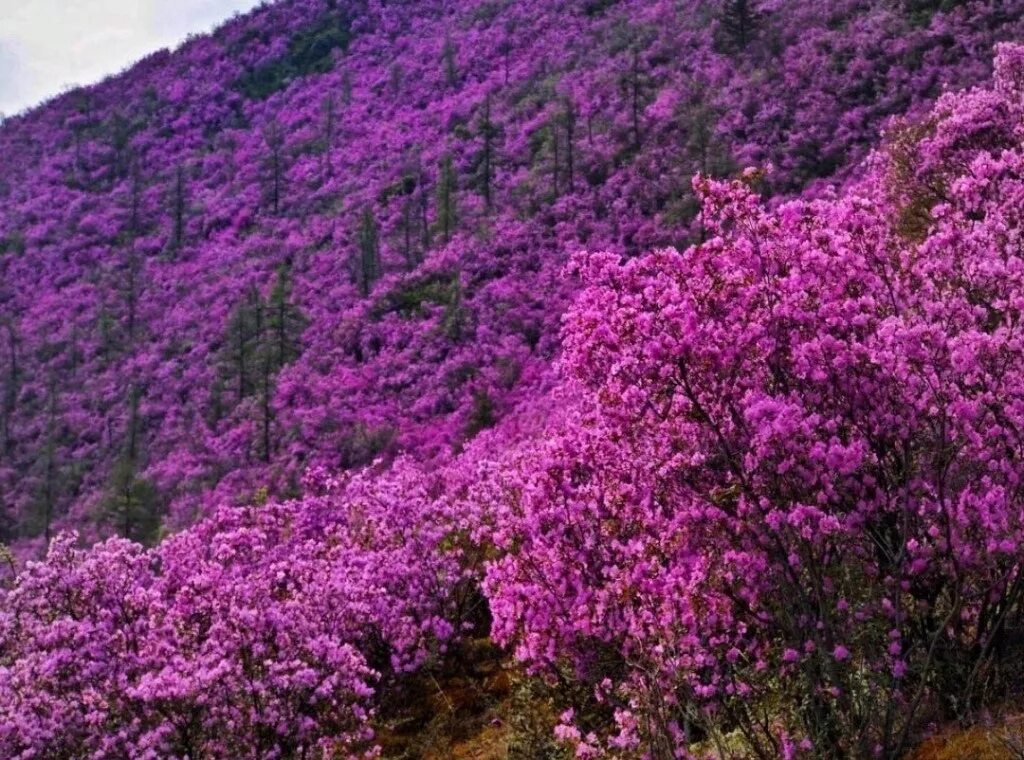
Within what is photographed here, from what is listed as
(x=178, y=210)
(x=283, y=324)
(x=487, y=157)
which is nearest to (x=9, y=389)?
(x=178, y=210)

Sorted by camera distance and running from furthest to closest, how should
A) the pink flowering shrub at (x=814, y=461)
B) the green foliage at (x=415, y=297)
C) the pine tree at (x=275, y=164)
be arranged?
the pine tree at (x=275, y=164) → the green foliage at (x=415, y=297) → the pink flowering shrub at (x=814, y=461)

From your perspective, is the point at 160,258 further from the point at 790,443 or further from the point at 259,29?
the point at 790,443

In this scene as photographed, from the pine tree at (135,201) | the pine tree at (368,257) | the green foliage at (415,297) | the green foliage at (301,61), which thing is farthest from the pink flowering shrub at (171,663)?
the green foliage at (301,61)

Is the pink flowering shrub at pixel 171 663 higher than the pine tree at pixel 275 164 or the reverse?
the reverse

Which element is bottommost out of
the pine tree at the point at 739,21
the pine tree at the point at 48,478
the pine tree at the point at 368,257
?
the pine tree at the point at 48,478

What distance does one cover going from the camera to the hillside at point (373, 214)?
1606 inches

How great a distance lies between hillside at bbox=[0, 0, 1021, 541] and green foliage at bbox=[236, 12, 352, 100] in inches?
12.7

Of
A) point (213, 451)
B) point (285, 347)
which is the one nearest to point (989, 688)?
point (213, 451)

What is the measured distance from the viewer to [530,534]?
8.88 metres

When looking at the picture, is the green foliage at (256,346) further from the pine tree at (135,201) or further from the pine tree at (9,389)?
the pine tree at (135,201)

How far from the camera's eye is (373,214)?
2207 inches

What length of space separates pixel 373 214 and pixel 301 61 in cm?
3257

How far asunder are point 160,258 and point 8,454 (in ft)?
57.3

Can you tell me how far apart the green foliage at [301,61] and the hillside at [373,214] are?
322 millimetres
